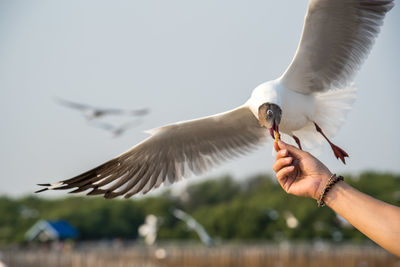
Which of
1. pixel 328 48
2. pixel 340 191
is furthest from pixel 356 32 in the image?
pixel 340 191

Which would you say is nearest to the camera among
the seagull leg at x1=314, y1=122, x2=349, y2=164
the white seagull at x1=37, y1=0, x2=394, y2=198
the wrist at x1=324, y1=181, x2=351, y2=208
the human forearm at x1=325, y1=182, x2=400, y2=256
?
the human forearm at x1=325, y1=182, x2=400, y2=256

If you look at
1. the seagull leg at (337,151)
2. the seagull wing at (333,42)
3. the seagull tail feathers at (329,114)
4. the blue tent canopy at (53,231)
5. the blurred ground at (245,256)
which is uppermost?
the blue tent canopy at (53,231)

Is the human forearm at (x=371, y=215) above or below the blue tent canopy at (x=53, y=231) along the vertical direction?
below

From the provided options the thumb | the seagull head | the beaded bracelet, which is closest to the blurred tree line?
the seagull head

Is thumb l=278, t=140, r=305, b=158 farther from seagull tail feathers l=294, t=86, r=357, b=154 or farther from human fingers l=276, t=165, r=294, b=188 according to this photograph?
seagull tail feathers l=294, t=86, r=357, b=154

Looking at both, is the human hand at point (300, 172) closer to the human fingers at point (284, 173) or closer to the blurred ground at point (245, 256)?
the human fingers at point (284, 173)

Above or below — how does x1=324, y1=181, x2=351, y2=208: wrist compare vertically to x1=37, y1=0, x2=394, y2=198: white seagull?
below

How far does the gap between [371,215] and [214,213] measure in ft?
80.7

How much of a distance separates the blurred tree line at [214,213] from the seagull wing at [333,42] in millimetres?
15695

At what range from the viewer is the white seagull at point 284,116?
2.35 meters

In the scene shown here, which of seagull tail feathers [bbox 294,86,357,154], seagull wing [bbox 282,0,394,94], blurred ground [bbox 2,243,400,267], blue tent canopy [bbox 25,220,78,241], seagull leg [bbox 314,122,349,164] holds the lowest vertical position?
blurred ground [bbox 2,243,400,267]

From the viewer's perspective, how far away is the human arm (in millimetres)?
856

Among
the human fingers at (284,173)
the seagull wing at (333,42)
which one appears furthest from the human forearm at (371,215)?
the seagull wing at (333,42)

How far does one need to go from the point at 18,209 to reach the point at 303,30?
27859mm
